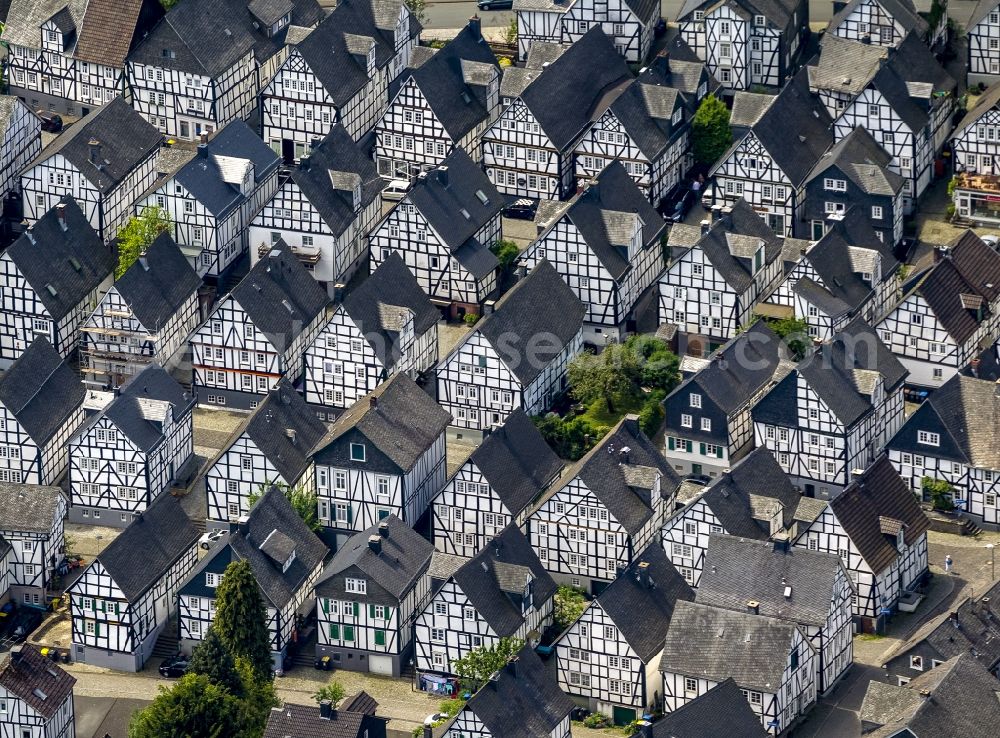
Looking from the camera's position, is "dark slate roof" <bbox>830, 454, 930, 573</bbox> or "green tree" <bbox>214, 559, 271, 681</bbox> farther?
"dark slate roof" <bbox>830, 454, 930, 573</bbox>

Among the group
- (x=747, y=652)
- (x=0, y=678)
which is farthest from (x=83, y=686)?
(x=747, y=652)

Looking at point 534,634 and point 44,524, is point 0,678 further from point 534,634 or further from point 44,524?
point 534,634

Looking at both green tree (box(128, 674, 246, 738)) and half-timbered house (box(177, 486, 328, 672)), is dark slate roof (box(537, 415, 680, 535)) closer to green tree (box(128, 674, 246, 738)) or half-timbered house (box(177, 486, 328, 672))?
half-timbered house (box(177, 486, 328, 672))

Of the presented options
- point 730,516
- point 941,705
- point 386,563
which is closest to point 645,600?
point 730,516

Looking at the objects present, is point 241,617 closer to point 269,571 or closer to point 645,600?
point 269,571

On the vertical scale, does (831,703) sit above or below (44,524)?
below

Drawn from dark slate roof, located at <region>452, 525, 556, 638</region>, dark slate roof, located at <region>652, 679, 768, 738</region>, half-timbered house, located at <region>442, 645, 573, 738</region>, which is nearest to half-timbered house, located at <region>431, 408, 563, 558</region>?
dark slate roof, located at <region>452, 525, 556, 638</region>
